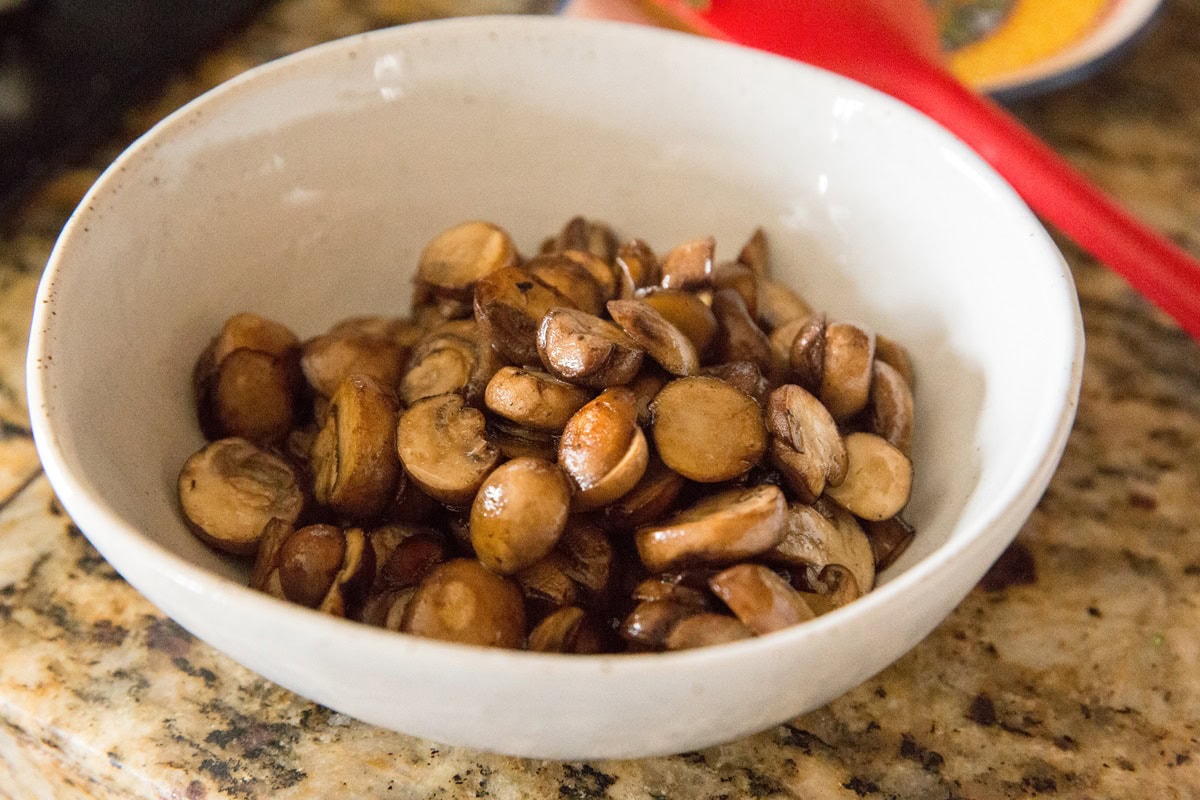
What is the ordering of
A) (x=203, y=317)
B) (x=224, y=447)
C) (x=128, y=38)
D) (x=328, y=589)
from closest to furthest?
1. (x=328, y=589)
2. (x=224, y=447)
3. (x=203, y=317)
4. (x=128, y=38)

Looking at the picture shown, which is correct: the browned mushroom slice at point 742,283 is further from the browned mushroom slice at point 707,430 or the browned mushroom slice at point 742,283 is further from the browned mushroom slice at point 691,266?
the browned mushroom slice at point 707,430

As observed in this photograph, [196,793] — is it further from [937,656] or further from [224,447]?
[937,656]

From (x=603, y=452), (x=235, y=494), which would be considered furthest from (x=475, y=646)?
(x=235, y=494)

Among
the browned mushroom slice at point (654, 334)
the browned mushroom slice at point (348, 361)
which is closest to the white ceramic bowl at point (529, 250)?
the browned mushroom slice at point (348, 361)

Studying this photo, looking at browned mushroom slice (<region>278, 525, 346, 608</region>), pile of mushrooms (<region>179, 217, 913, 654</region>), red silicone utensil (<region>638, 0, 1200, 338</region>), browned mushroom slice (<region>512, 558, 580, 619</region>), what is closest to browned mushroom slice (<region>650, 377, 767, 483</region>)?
pile of mushrooms (<region>179, 217, 913, 654</region>)

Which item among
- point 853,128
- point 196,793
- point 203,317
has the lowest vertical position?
point 196,793

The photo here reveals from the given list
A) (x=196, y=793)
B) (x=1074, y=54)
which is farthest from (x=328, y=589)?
(x=1074, y=54)
